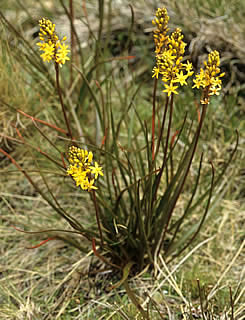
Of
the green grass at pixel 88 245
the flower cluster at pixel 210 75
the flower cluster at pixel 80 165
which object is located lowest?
the green grass at pixel 88 245

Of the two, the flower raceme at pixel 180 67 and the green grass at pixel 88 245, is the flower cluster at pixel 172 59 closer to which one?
the flower raceme at pixel 180 67

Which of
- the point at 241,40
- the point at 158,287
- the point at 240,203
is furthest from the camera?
the point at 241,40

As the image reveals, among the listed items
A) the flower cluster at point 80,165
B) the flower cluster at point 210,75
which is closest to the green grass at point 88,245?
the flower cluster at point 210,75

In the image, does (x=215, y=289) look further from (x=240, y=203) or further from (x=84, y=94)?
(x=84, y=94)

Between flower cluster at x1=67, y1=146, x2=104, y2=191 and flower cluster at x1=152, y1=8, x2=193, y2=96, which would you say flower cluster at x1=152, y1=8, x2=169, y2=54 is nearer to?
flower cluster at x1=152, y1=8, x2=193, y2=96

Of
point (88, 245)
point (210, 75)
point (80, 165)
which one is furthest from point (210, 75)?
point (88, 245)

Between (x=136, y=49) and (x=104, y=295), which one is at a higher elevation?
(x=136, y=49)

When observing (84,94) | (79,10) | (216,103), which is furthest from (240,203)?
(79,10)

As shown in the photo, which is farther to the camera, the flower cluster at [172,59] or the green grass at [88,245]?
the green grass at [88,245]

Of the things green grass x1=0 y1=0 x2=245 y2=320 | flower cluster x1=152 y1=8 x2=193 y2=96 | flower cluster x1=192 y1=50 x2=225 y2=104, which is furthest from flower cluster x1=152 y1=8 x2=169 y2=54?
green grass x1=0 y1=0 x2=245 y2=320
